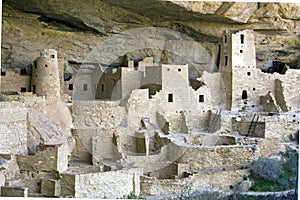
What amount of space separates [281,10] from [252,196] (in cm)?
655

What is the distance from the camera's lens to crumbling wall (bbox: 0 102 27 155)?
Result: 1112cm

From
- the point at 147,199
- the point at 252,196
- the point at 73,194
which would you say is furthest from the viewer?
the point at 252,196

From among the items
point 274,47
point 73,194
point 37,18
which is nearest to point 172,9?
point 37,18

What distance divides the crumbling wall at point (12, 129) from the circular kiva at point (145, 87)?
2342 millimetres

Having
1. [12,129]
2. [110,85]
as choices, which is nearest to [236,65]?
[110,85]

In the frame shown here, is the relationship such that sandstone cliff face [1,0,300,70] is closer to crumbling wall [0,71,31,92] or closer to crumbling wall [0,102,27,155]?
crumbling wall [0,71,31,92]

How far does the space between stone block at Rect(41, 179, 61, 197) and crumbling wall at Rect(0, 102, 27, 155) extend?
127cm

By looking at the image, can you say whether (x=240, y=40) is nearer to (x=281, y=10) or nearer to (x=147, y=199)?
(x=281, y=10)

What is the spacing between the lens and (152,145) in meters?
14.2

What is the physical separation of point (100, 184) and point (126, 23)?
6.73 metres

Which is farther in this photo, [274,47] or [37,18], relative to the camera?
[274,47]

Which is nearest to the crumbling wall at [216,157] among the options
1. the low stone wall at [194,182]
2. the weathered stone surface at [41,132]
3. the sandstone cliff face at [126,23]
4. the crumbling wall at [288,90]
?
the low stone wall at [194,182]

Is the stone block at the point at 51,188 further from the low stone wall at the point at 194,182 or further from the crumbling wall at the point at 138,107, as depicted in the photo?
the crumbling wall at the point at 138,107

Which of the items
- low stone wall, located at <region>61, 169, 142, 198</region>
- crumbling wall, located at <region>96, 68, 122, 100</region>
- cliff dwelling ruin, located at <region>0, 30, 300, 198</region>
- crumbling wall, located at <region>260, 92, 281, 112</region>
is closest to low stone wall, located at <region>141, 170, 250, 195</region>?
cliff dwelling ruin, located at <region>0, 30, 300, 198</region>
